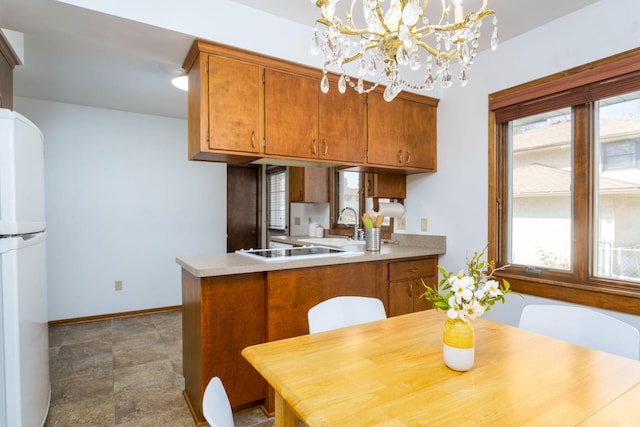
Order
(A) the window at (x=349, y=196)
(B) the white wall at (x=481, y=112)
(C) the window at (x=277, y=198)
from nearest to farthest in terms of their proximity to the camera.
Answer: (B) the white wall at (x=481, y=112) < (A) the window at (x=349, y=196) < (C) the window at (x=277, y=198)

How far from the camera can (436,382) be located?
3.23ft

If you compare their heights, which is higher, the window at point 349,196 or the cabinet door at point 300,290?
the window at point 349,196

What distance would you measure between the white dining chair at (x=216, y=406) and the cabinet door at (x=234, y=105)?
1536mm

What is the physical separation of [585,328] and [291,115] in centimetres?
197

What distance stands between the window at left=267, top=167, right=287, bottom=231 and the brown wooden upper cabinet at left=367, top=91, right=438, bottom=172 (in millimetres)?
2298

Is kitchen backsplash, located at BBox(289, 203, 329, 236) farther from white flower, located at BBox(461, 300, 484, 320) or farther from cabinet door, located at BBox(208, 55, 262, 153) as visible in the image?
white flower, located at BBox(461, 300, 484, 320)

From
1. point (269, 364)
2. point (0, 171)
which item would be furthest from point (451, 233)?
→ point (0, 171)

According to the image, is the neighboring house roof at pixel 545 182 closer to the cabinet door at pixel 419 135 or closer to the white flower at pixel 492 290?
the cabinet door at pixel 419 135

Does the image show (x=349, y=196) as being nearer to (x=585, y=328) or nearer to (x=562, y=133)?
(x=562, y=133)

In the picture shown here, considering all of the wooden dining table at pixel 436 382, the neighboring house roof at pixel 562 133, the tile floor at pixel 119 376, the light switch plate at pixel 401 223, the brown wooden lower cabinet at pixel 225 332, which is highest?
the neighboring house roof at pixel 562 133

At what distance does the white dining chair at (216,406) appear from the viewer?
0.72 metres

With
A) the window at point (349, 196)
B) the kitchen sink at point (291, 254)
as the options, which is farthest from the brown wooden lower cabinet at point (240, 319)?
the window at point (349, 196)

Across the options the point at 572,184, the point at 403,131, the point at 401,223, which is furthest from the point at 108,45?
the point at 572,184

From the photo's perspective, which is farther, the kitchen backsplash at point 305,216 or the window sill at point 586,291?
the kitchen backsplash at point 305,216
